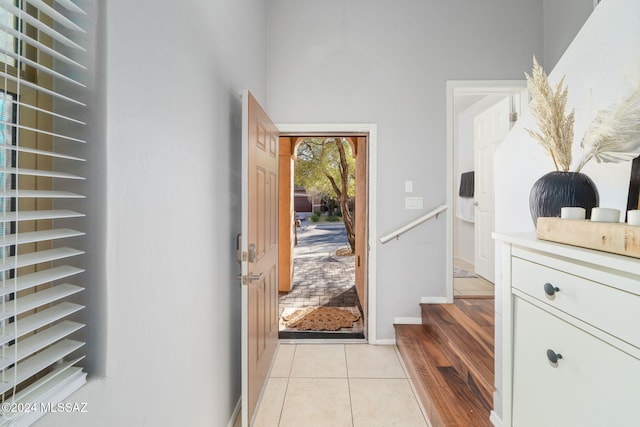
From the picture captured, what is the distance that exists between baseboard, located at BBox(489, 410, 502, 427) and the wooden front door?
4.16ft

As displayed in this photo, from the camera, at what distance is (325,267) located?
6.00 meters

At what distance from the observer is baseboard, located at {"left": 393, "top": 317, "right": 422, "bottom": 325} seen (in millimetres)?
2727

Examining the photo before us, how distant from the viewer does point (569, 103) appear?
1216 mm

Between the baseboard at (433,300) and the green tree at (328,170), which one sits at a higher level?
the green tree at (328,170)

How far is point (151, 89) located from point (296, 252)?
667cm

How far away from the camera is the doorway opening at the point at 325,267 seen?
9.47 ft

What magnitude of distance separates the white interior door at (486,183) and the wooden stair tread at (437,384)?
163 cm

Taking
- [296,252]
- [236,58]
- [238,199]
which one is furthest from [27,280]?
[296,252]

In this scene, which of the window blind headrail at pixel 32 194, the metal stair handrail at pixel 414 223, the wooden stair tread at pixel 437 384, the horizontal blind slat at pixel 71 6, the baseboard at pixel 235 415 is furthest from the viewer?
the metal stair handrail at pixel 414 223

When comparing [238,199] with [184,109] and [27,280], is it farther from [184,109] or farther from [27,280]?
[27,280]

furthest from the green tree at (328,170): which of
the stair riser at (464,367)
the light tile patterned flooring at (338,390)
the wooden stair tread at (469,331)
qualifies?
the stair riser at (464,367)

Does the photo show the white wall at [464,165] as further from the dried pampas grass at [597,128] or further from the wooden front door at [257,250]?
the dried pampas grass at [597,128]

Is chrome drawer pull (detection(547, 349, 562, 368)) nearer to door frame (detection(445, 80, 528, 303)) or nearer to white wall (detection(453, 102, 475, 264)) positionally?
door frame (detection(445, 80, 528, 303))

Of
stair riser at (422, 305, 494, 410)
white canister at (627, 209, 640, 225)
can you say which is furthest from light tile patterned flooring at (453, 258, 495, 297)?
white canister at (627, 209, 640, 225)
